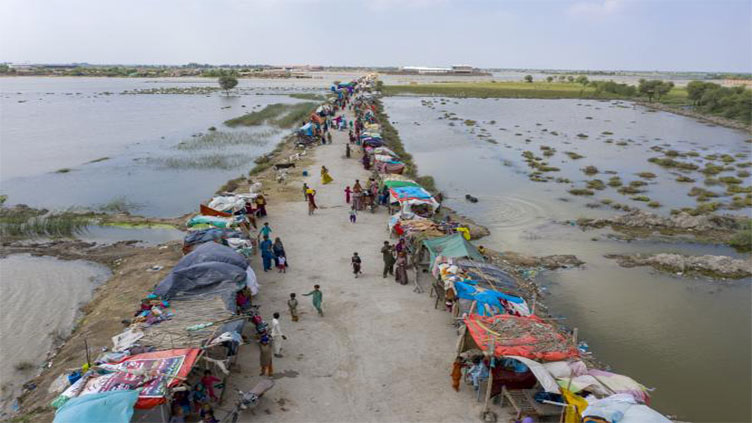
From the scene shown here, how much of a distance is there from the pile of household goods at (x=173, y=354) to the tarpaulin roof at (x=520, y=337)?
5145mm

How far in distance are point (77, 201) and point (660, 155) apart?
162ft

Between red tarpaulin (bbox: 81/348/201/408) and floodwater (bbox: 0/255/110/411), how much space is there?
16.4 feet

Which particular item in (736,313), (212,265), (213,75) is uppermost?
(213,75)

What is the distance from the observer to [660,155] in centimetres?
4284

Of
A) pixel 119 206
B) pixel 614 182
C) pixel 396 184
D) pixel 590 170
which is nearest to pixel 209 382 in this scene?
pixel 396 184

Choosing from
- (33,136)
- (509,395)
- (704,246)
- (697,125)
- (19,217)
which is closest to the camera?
(509,395)

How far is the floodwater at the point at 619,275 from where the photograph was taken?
12618 millimetres

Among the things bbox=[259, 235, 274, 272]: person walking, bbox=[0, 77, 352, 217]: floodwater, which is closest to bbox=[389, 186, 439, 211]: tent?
bbox=[259, 235, 274, 272]: person walking

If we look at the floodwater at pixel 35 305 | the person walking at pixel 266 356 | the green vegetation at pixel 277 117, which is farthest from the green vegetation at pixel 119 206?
the green vegetation at pixel 277 117

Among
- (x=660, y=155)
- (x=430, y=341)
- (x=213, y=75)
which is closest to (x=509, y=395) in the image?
(x=430, y=341)

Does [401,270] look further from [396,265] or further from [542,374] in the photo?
[542,374]

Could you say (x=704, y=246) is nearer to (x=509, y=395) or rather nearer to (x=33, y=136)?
(x=509, y=395)

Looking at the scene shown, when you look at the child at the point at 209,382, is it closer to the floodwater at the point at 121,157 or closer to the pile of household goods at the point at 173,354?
the pile of household goods at the point at 173,354

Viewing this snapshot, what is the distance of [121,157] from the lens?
129ft
